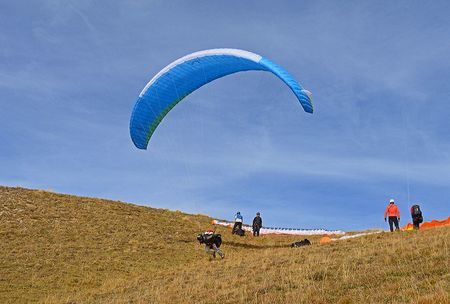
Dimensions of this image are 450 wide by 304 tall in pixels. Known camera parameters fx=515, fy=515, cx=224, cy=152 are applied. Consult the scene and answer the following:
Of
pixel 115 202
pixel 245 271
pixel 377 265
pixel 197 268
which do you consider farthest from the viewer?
pixel 115 202

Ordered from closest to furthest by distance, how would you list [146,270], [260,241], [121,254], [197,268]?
[197,268], [146,270], [121,254], [260,241]

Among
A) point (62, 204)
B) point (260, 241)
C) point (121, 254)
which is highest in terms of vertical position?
point (62, 204)

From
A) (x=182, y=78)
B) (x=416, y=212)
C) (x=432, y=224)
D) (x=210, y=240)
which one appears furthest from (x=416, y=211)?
(x=182, y=78)

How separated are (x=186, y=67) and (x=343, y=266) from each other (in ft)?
33.3

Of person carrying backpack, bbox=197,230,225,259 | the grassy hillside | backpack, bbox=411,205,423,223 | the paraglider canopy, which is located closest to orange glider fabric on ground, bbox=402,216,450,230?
backpack, bbox=411,205,423,223

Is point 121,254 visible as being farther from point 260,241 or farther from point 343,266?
point 343,266

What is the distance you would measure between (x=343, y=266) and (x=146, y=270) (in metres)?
10.9

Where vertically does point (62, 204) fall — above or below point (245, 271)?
above

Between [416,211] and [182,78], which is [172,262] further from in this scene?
[416,211]

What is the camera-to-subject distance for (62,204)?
112 ft

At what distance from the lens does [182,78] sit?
66.9 feet

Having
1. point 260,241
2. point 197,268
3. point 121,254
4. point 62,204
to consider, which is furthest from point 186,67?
point 62,204

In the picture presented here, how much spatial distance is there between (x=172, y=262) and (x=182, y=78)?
8521mm

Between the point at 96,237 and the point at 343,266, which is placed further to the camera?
the point at 96,237
